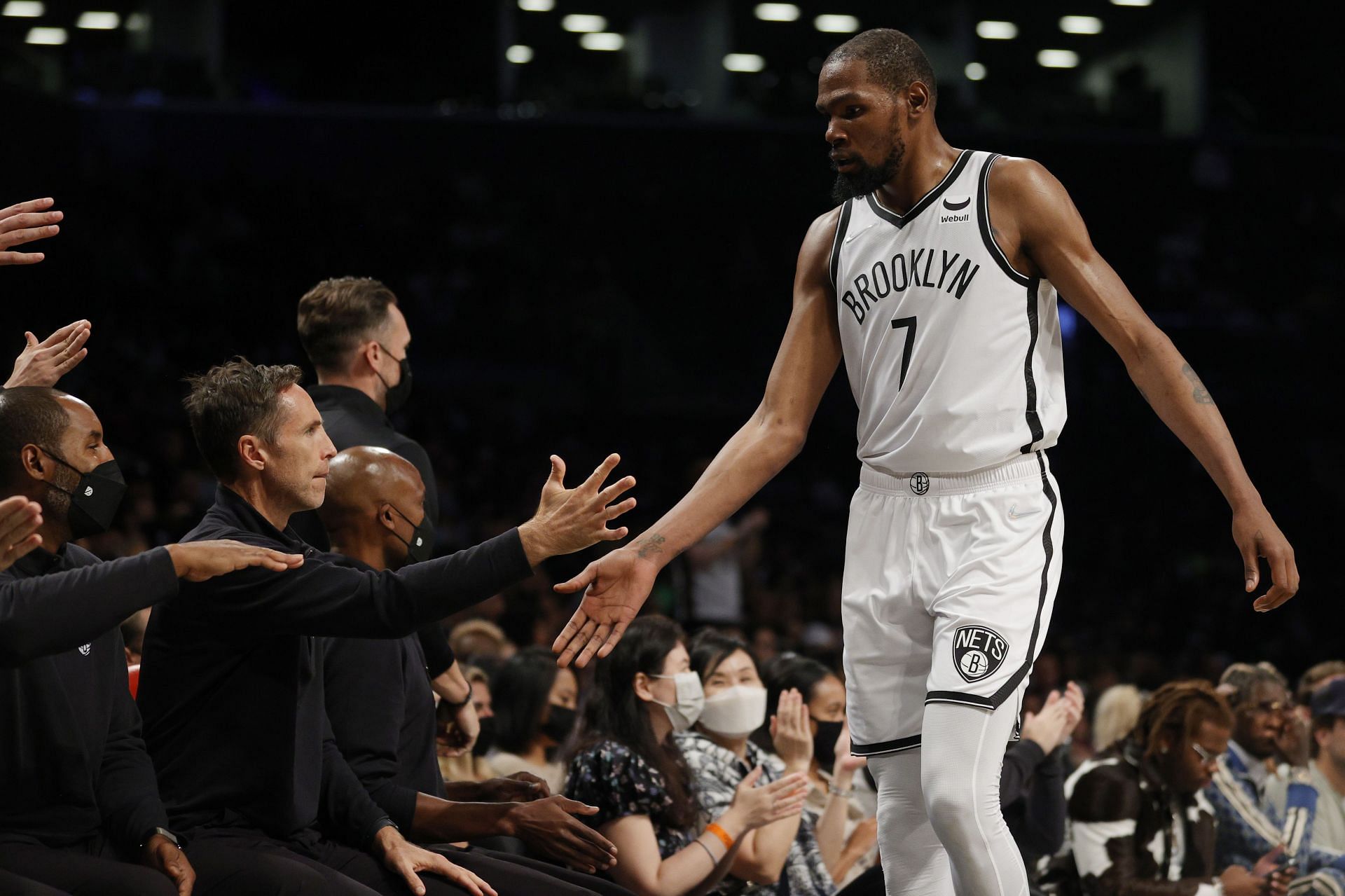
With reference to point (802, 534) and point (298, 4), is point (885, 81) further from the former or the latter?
point (298, 4)

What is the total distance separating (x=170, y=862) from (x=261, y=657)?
1.35 feet

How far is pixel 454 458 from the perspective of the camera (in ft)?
40.4

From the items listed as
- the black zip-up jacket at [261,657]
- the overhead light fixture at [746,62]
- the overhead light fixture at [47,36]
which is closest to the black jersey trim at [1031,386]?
the black zip-up jacket at [261,657]

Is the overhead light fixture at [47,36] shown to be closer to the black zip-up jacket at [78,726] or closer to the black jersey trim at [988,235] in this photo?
the black zip-up jacket at [78,726]

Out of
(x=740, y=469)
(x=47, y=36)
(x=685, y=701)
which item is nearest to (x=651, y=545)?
(x=740, y=469)

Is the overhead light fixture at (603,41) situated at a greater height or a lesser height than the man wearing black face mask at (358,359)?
greater

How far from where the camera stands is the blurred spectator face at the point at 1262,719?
5.59 metres

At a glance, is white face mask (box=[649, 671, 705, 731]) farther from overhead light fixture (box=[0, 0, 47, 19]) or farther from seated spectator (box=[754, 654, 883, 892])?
overhead light fixture (box=[0, 0, 47, 19])

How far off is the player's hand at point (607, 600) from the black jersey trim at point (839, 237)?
0.74 meters

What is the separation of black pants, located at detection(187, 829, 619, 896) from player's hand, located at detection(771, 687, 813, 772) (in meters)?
1.05

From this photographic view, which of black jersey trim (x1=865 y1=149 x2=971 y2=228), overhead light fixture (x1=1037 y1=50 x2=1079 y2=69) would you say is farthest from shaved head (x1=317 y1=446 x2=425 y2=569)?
overhead light fixture (x1=1037 y1=50 x2=1079 y2=69)

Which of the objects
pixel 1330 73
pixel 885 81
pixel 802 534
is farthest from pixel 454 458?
pixel 1330 73

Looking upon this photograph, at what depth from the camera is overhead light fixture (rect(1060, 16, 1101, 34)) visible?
18.9m

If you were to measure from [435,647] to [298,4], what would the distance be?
13664mm
